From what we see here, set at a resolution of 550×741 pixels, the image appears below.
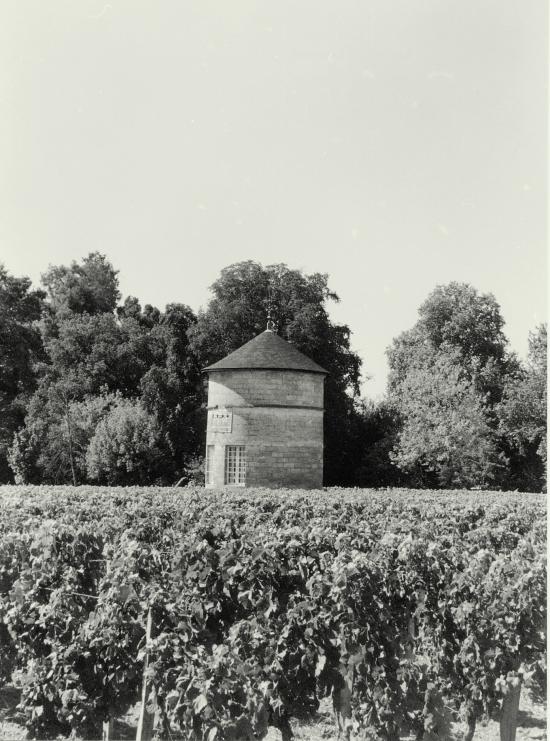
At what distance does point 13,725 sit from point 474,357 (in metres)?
38.6

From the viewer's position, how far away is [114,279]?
2330 inches

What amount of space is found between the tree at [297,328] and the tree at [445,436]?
3011mm

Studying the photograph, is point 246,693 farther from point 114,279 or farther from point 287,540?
point 114,279

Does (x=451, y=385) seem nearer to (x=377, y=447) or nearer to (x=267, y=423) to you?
(x=377, y=447)

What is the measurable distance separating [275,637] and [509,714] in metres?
2.32

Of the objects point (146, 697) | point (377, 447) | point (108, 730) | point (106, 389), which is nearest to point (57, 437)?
point (106, 389)

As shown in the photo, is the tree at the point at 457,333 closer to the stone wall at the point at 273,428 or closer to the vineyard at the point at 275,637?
the stone wall at the point at 273,428

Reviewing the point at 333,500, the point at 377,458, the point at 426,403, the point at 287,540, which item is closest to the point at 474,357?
the point at 426,403

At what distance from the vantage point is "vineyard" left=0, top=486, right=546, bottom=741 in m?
5.87

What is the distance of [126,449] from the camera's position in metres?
34.2

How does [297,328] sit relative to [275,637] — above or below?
above

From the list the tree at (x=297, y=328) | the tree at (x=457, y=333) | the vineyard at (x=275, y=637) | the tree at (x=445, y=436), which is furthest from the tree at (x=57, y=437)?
the vineyard at (x=275, y=637)

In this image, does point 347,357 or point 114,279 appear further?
point 114,279

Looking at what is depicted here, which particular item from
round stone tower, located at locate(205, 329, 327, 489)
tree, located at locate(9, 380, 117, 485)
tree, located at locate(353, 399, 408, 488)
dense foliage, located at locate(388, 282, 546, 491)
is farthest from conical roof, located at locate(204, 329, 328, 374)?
tree, located at locate(9, 380, 117, 485)
